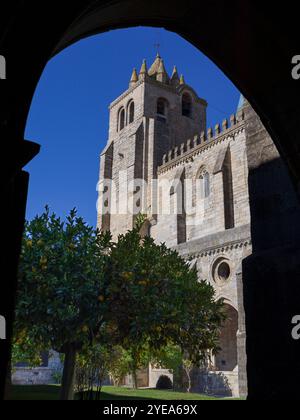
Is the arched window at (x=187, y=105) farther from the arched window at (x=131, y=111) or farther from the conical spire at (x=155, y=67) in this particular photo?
the arched window at (x=131, y=111)

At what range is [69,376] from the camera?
450 inches

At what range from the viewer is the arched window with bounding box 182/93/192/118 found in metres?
42.0

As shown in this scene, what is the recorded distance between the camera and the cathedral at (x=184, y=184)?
23.1 m

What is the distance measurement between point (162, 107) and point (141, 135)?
4.41 metres

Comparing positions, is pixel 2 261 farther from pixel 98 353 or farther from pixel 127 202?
pixel 127 202

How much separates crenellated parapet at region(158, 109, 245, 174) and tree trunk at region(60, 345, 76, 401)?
22.1m

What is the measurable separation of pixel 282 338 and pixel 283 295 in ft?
0.97

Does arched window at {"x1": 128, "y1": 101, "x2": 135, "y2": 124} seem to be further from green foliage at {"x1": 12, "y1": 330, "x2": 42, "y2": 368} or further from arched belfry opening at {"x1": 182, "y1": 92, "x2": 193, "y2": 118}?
green foliage at {"x1": 12, "y1": 330, "x2": 42, "y2": 368}

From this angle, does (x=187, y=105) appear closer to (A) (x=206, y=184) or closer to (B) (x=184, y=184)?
(B) (x=184, y=184)

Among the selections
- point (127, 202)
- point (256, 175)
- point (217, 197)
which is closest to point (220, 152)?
point (217, 197)

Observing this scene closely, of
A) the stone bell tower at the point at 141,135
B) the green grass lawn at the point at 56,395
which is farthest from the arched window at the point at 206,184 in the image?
the green grass lawn at the point at 56,395

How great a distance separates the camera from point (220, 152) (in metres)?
30.9

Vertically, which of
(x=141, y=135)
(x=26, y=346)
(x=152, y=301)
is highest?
(x=141, y=135)

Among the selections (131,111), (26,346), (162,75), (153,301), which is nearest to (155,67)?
(162,75)
